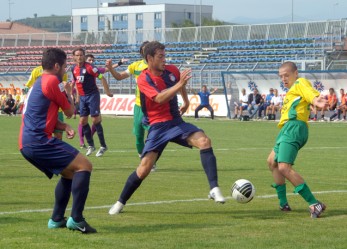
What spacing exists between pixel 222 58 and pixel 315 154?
35083mm

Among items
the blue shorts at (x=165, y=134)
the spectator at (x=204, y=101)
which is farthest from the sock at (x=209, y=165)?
the spectator at (x=204, y=101)

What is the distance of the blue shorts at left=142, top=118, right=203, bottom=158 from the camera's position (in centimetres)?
1013

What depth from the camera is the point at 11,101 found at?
49875 mm

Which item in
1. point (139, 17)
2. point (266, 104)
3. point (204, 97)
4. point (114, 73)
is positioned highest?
point (114, 73)

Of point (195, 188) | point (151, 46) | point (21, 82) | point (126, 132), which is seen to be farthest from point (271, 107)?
point (151, 46)

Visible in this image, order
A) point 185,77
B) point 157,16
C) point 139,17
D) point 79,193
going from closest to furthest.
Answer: point 79,193, point 185,77, point 157,16, point 139,17

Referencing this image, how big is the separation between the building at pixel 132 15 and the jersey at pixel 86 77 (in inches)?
3934

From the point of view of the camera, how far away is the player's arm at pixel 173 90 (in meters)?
9.58

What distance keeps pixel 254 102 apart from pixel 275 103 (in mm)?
1669

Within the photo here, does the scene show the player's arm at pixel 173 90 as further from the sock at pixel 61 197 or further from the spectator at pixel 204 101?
the spectator at pixel 204 101

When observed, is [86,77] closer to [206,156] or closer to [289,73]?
[206,156]

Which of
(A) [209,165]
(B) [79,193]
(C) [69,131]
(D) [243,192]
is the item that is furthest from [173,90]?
(B) [79,193]

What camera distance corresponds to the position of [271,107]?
40.2 meters

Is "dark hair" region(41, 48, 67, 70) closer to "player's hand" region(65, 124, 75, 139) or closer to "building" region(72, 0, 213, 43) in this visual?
"player's hand" region(65, 124, 75, 139)
